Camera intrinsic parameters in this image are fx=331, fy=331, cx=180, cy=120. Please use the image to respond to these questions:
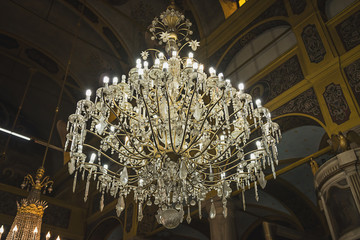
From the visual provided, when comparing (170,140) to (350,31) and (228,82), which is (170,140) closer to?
(228,82)

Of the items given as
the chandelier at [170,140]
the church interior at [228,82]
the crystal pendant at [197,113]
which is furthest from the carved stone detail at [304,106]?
the crystal pendant at [197,113]

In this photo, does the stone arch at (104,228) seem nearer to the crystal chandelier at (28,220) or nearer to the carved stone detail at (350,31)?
the crystal chandelier at (28,220)

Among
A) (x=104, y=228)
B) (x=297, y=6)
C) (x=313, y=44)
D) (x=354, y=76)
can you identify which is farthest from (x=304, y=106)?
(x=104, y=228)

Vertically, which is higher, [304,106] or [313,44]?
[313,44]

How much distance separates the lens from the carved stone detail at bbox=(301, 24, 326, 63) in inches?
215

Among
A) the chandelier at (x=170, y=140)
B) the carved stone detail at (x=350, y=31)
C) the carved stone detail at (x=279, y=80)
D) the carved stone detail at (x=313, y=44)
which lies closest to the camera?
the chandelier at (x=170, y=140)

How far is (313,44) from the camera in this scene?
564 cm

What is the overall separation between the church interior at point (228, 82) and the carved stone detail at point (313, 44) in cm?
2

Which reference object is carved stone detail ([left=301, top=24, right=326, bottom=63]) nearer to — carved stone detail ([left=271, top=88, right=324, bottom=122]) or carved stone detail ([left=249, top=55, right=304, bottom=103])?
carved stone detail ([left=249, top=55, right=304, bottom=103])

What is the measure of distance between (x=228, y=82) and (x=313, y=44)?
212 cm

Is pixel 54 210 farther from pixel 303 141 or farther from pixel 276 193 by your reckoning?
pixel 303 141

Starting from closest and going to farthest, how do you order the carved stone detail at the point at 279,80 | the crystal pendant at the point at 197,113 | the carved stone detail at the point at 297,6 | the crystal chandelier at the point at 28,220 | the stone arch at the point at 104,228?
the crystal pendant at the point at 197,113, the crystal chandelier at the point at 28,220, the carved stone detail at the point at 279,80, the carved stone detail at the point at 297,6, the stone arch at the point at 104,228

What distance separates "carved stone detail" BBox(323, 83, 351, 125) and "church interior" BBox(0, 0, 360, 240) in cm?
2

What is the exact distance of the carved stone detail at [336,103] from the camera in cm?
471
